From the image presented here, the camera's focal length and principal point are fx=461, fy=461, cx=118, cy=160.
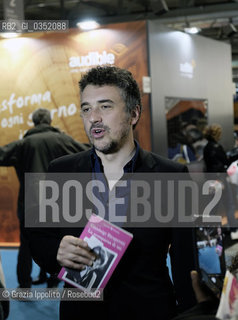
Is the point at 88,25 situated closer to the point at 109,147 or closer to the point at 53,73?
the point at 53,73

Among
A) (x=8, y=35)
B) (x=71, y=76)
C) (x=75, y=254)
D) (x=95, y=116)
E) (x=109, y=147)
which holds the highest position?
(x=8, y=35)

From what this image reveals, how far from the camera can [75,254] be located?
133 cm

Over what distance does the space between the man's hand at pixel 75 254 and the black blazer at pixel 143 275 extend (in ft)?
0.54

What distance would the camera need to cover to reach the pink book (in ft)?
4.21

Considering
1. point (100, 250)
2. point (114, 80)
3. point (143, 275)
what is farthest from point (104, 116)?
point (143, 275)

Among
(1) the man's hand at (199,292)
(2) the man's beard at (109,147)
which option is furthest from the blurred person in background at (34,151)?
(1) the man's hand at (199,292)

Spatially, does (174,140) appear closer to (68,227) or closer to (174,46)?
(174,46)

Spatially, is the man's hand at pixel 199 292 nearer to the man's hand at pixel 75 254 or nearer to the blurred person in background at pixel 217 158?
the man's hand at pixel 75 254

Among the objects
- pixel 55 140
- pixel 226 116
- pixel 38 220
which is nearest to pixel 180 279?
pixel 38 220

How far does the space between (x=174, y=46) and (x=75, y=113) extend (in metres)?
1.74

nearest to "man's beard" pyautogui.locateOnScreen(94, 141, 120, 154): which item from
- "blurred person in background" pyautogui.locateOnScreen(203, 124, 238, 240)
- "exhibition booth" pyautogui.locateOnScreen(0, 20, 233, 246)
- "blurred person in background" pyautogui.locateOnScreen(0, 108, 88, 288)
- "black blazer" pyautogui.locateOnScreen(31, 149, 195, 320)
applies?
"black blazer" pyautogui.locateOnScreen(31, 149, 195, 320)

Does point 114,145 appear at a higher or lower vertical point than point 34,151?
lower

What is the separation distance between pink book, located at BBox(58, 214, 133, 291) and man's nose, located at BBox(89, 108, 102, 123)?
339 mm

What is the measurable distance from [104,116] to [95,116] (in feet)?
0.10
